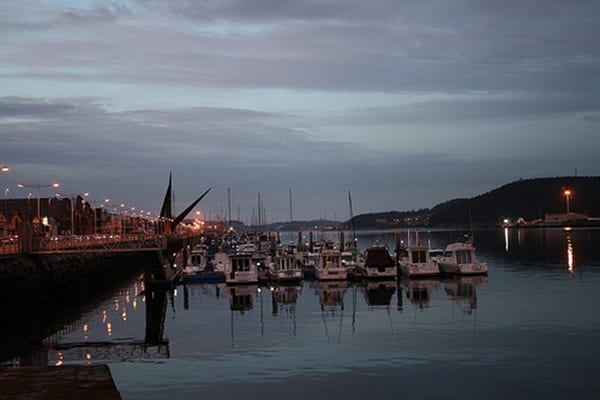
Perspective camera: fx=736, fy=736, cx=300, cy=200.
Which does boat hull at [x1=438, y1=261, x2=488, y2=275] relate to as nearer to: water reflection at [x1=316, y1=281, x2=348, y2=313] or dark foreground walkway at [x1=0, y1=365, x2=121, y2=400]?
water reflection at [x1=316, y1=281, x2=348, y2=313]

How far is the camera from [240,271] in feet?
205

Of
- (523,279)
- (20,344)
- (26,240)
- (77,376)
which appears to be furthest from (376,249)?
(77,376)

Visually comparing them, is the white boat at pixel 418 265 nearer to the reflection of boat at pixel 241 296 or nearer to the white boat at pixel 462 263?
the white boat at pixel 462 263

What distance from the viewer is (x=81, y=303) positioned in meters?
52.8

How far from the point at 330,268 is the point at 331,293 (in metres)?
8.12

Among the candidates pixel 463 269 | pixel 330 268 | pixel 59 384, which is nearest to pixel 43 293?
pixel 330 268

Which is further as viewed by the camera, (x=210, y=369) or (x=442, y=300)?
(x=442, y=300)

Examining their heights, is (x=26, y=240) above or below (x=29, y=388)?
above

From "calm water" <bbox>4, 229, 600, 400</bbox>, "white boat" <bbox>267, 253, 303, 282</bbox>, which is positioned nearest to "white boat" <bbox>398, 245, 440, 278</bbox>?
"calm water" <bbox>4, 229, 600, 400</bbox>

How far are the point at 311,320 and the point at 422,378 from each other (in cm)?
1592

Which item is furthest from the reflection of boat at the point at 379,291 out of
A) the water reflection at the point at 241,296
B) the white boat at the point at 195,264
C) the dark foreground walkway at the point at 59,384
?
the dark foreground walkway at the point at 59,384

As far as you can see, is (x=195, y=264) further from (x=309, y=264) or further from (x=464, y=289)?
(x=464, y=289)

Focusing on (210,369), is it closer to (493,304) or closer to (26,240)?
(493,304)

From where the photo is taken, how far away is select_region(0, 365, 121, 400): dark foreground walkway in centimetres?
1684
